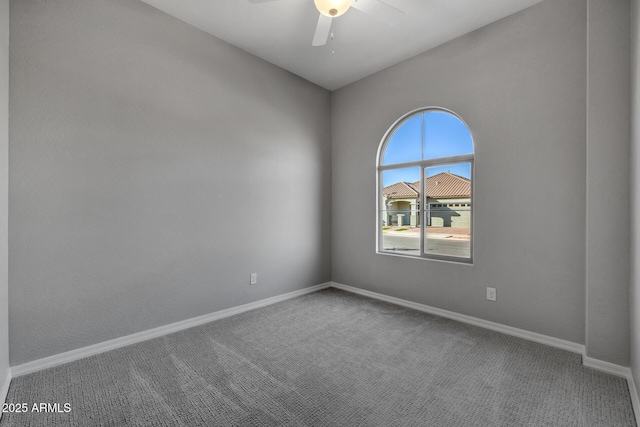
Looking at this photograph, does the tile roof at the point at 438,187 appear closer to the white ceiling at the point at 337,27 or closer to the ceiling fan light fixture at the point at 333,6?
the white ceiling at the point at 337,27

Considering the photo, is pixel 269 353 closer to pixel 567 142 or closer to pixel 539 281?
pixel 539 281

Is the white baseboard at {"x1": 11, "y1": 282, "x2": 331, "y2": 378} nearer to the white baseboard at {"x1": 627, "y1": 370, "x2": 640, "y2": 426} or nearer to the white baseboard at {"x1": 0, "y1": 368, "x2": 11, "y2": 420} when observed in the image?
the white baseboard at {"x1": 0, "y1": 368, "x2": 11, "y2": 420}

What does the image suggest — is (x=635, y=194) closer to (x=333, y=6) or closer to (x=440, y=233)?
(x=440, y=233)

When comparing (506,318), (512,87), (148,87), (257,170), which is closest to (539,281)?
(506,318)

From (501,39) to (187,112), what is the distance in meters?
3.02

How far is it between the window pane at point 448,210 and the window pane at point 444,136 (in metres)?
0.16

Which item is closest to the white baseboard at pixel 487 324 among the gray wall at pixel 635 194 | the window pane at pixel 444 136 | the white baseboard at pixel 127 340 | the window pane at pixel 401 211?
the gray wall at pixel 635 194

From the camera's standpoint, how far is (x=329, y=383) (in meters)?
1.87

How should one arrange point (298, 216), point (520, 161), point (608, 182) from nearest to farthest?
1. point (608, 182)
2. point (520, 161)
3. point (298, 216)

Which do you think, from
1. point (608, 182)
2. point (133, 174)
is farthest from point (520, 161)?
point (133, 174)

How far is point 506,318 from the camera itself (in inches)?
104

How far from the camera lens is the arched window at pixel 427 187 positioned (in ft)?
9.83

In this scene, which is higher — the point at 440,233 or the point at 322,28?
the point at 322,28

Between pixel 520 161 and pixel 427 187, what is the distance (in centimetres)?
93
